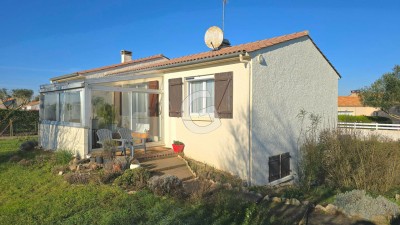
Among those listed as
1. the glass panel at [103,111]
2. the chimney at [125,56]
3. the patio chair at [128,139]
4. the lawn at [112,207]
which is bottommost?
the lawn at [112,207]

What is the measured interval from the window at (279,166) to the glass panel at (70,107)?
740 cm

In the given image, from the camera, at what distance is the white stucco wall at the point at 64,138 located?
10398mm

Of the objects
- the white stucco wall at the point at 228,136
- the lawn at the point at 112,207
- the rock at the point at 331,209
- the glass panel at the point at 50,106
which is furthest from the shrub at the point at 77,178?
the rock at the point at 331,209

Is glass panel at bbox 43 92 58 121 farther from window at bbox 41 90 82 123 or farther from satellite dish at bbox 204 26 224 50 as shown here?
satellite dish at bbox 204 26 224 50

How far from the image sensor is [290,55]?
36.5 feet

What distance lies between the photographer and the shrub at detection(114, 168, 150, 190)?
25.5ft

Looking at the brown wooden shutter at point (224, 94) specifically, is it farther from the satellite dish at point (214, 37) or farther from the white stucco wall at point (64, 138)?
the white stucco wall at point (64, 138)

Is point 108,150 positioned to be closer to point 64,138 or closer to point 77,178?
point 77,178

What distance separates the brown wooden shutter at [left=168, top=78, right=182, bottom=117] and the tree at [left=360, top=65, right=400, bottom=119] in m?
33.9

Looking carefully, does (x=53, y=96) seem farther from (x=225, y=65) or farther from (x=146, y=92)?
(x=225, y=65)

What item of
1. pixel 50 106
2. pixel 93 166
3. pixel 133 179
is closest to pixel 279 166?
pixel 133 179

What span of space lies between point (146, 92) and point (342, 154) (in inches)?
306

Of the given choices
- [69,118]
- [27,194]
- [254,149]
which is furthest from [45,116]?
[254,149]

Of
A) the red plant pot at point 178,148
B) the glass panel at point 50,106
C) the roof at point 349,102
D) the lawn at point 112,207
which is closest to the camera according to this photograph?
the lawn at point 112,207
